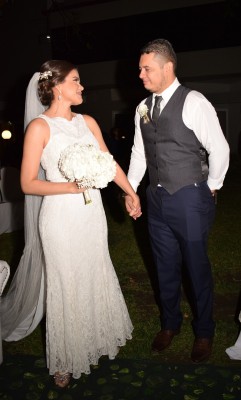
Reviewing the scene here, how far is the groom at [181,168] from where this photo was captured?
3.21m

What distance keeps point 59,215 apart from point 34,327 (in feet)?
4.88

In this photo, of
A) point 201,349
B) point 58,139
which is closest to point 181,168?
point 58,139

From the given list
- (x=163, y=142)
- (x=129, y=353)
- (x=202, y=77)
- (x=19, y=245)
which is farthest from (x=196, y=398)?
(x=202, y=77)

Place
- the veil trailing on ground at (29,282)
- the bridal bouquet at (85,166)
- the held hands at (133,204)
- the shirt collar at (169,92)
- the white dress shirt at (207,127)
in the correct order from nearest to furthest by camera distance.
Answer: the bridal bouquet at (85,166) < the white dress shirt at (207,127) < the shirt collar at (169,92) < the veil trailing on ground at (29,282) < the held hands at (133,204)

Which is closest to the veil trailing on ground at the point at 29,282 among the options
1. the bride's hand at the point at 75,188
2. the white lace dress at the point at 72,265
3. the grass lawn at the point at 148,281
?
the grass lawn at the point at 148,281

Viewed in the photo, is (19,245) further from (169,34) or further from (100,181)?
(169,34)

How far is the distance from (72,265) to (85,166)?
811 mm

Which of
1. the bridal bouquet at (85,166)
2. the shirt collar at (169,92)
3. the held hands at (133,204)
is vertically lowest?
the held hands at (133,204)

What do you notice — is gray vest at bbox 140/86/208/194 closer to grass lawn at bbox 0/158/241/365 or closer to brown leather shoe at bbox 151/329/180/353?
brown leather shoe at bbox 151/329/180/353

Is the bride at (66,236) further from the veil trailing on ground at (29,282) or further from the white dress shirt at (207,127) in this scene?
the white dress shirt at (207,127)

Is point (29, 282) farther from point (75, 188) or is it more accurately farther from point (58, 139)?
point (58, 139)

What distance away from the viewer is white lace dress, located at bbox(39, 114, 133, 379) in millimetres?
3092

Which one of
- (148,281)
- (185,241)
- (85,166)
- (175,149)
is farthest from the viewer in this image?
(148,281)

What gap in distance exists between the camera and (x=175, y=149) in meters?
3.25
